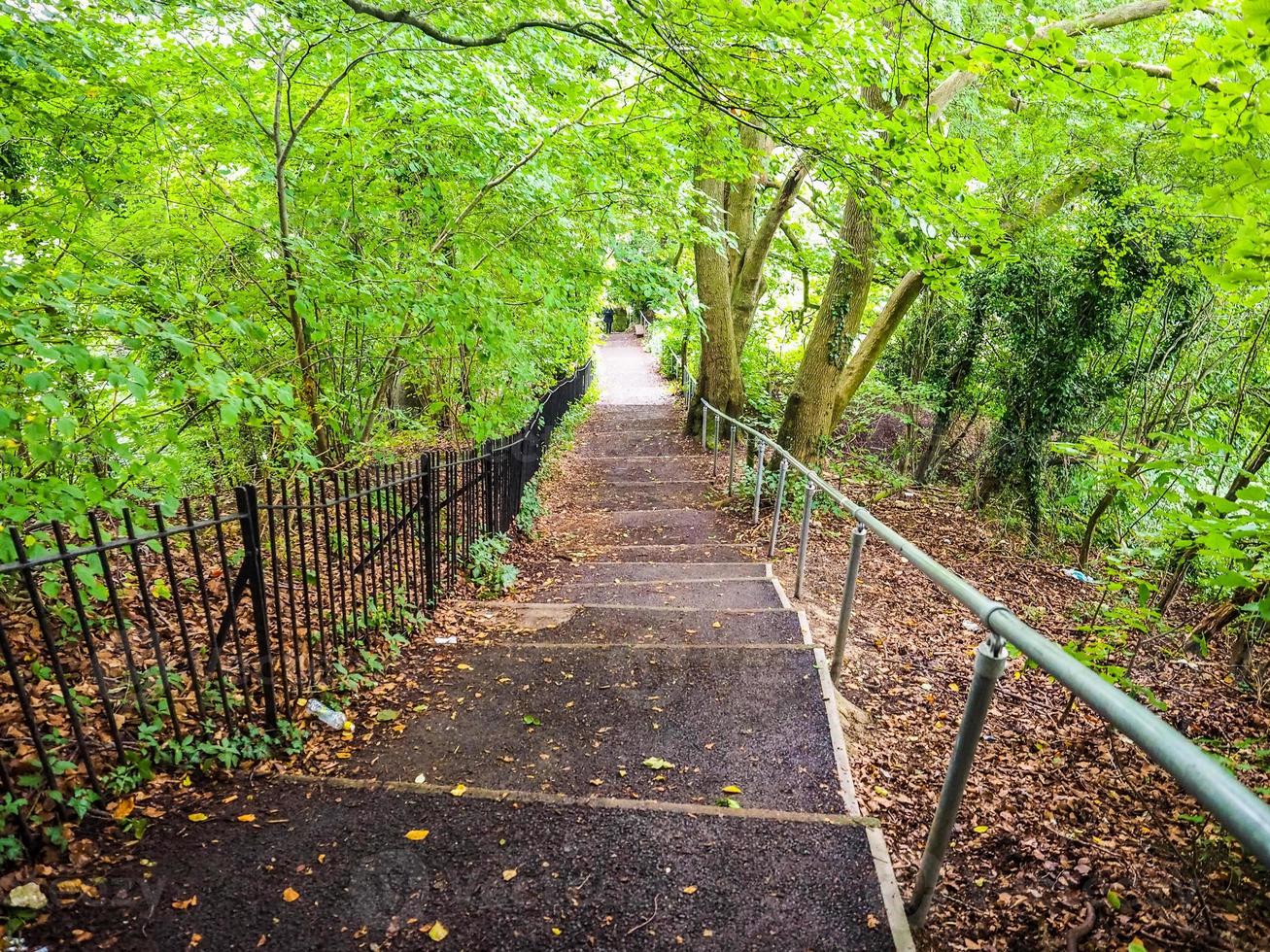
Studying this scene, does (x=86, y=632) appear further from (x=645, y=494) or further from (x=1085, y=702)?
(x=645, y=494)

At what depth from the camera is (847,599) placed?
135 inches

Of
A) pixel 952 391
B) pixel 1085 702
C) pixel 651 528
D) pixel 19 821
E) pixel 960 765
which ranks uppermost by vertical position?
pixel 952 391

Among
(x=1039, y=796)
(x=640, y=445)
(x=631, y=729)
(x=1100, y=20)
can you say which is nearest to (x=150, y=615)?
(x=631, y=729)

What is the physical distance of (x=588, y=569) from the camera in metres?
6.66

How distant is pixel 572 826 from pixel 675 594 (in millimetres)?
3220

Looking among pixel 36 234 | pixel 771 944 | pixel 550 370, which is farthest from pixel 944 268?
pixel 550 370

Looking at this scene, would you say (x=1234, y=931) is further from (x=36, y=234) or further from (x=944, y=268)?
(x=36, y=234)

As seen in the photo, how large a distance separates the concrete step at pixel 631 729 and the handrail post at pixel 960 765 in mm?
559

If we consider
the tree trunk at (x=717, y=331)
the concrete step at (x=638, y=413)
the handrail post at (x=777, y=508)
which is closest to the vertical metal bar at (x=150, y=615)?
the handrail post at (x=777, y=508)

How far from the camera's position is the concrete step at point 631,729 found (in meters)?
2.84

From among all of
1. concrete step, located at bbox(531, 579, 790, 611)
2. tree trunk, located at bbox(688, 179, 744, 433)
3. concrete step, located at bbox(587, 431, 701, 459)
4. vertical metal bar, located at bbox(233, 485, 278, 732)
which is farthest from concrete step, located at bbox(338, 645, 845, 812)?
concrete step, located at bbox(587, 431, 701, 459)

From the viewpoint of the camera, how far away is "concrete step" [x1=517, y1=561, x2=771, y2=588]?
249 inches

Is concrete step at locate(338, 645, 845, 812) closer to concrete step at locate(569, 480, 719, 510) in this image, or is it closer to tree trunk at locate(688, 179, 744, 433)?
concrete step at locate(569, 480, 719, 510)

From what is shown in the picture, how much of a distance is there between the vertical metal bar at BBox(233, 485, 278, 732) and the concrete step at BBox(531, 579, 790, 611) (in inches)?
106
